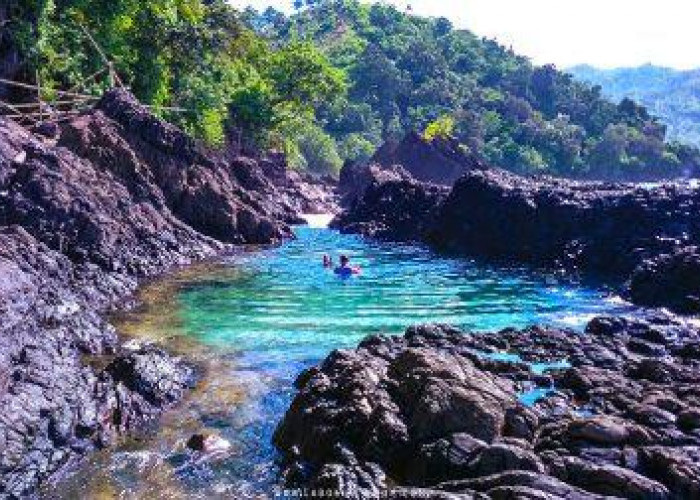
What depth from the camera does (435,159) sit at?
10962cm

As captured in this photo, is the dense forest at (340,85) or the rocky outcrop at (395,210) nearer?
the dense forest at (340,85)

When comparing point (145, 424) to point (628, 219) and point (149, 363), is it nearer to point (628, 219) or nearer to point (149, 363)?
point (149, 363)

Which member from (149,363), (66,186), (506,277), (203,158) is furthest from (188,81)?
→ (149,363)

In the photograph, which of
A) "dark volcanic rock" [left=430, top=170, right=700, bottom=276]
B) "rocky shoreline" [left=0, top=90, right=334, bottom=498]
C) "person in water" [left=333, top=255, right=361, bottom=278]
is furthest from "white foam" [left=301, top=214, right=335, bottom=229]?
"person in water" [left=333, top=255, right=361, bottom=278]

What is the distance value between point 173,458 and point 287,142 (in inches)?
3453

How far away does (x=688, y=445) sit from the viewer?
1534 cm

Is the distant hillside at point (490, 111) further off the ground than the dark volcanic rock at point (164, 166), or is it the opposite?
the distant hillside at point (490, 111)

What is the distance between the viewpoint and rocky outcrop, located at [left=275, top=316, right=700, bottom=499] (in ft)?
44.3

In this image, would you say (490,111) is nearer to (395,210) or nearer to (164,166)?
(395,210)

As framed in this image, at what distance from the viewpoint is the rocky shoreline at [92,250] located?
16469mm

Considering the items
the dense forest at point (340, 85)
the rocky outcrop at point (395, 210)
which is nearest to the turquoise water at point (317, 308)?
the rocky outcrop at point (395, 210)

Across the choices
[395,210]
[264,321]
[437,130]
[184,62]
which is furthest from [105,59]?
[437,130]

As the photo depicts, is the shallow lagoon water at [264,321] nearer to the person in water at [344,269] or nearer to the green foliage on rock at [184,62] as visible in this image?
the person in water at [344,269]

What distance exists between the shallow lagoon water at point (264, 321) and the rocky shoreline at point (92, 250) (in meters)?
1.00
